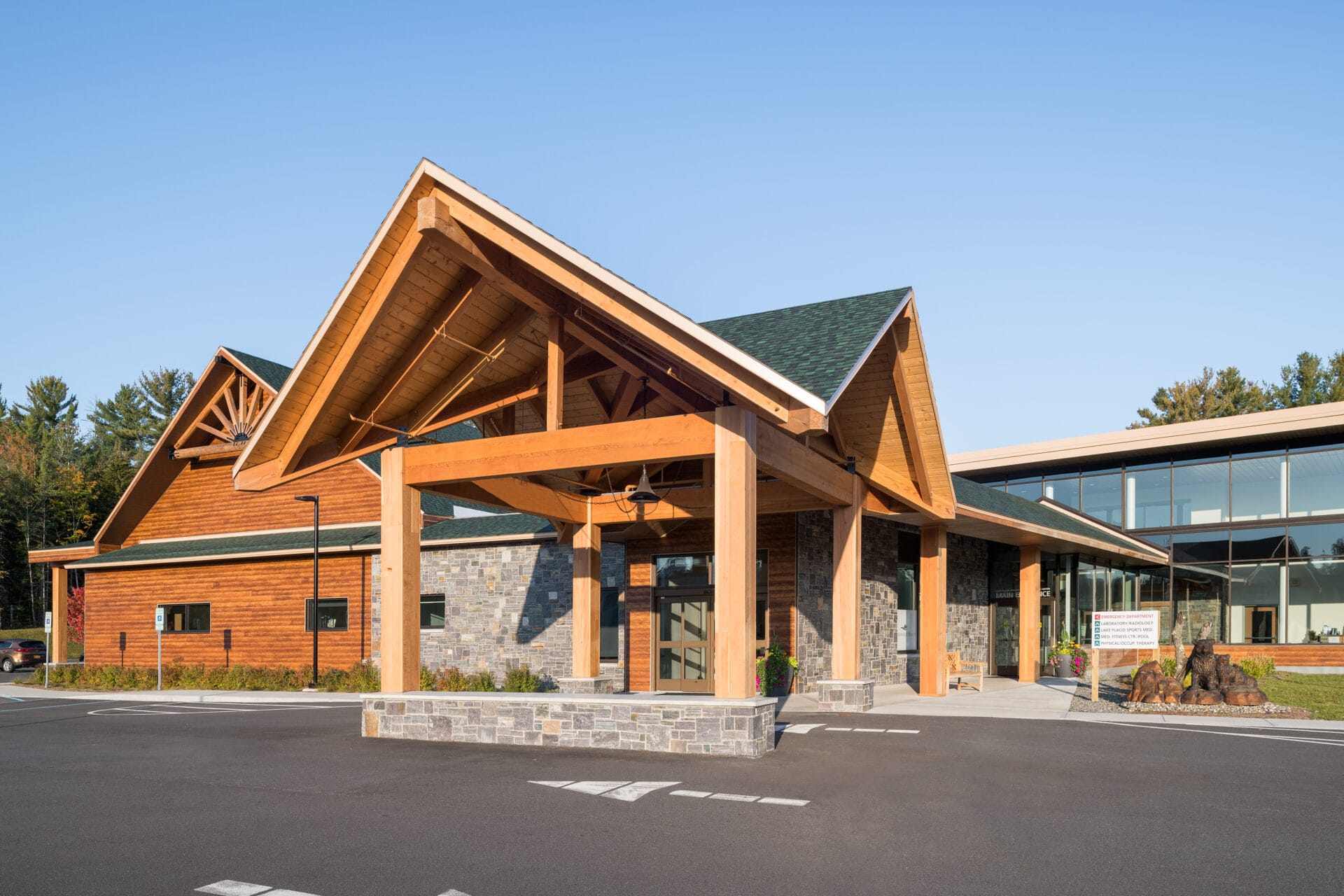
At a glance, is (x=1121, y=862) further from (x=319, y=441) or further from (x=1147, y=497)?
(x=1147, y=497)

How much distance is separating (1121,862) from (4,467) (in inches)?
2377

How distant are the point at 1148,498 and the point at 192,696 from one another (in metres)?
27.5

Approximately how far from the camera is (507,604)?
22.6m

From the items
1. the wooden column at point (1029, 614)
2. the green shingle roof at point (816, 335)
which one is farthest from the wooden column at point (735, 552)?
the wooden column at point (1029, 614)

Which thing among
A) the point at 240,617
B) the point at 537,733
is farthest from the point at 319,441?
the point at 240,617

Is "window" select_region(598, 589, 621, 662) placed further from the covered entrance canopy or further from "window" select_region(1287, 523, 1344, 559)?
"window" select_region(1287, 523, 1344, 559)

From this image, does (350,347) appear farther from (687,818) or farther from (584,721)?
(687,818)

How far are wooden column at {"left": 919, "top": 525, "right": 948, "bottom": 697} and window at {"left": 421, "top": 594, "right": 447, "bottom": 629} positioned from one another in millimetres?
10741

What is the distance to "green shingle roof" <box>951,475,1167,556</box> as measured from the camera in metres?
21.6

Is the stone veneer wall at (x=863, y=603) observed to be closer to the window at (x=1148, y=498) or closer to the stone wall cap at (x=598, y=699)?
the stone wall cap at (x=598, y=699)

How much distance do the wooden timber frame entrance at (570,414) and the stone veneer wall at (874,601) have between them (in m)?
2.22

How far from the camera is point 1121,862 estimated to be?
6.83m

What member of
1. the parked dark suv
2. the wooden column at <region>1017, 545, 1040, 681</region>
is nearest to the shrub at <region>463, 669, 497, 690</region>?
the wooden column at <region>1017, 545, 1040, 681</region>

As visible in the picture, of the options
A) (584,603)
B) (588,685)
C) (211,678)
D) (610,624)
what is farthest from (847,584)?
(211,678)
